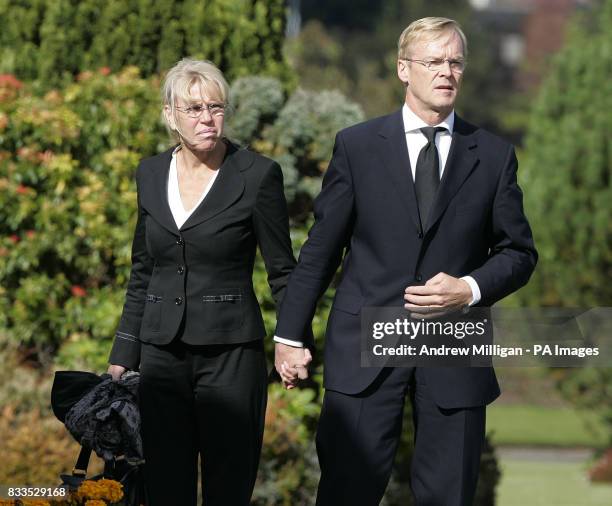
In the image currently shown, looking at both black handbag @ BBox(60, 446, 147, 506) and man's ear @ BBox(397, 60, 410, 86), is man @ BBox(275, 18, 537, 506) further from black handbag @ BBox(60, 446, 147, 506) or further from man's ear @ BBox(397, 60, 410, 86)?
black handbag @ BBox(60, 446, 147, 506)

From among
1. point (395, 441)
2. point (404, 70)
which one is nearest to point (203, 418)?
point (395, 441)

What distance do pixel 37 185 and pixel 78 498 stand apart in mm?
4113

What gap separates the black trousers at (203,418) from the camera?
15.9 feet

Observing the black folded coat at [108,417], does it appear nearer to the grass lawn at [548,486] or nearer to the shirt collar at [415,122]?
the shirt collar at [415,122]

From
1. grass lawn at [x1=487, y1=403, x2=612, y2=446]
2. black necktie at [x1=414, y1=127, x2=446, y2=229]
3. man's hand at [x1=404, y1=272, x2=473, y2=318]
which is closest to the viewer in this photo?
man's hand at [x1=404, y1=272, x2=473, y2=318]

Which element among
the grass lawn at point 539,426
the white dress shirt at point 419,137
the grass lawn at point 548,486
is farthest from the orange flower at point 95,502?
the grass lawn at point 539,426

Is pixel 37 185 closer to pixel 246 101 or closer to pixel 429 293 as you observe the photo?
pixel 246 101

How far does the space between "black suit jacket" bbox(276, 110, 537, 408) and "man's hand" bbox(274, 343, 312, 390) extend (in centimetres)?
7

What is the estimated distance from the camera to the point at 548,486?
15.5 metres

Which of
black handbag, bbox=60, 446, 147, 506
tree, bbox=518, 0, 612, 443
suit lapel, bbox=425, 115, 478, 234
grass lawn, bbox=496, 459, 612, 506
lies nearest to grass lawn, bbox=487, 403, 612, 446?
grass lawn, bbox=496, 459, 612, 506

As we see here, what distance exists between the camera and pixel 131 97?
9008 mm

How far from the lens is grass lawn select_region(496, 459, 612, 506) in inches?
543

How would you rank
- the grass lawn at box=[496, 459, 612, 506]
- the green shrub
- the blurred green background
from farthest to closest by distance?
the grass lawn at box=[496, 459, 612, 506], the green shrub, the blurred green background

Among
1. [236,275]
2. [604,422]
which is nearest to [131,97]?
[236,275]
